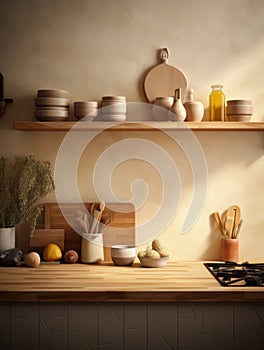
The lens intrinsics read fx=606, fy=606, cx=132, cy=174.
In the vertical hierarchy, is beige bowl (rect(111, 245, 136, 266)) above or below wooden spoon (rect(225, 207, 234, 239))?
below

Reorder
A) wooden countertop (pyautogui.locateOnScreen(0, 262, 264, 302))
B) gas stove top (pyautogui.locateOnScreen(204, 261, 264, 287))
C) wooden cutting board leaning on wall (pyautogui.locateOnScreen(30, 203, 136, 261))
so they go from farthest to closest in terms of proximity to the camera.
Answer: wooden cutting board leaning on wall (pyautogui.locateOnScreen(30, 203, 136, 261)), gas stove top (pyautogui.locateOnScreen(204, 261, 264, 287)), wooden countertop (pyautogui.locateOnScreen(0, 262, 264, 302))

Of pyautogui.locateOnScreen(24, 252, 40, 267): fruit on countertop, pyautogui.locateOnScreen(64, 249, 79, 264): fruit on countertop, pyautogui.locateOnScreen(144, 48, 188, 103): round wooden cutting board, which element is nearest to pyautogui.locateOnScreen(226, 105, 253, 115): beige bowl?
pyautogui.locateOnScreen(144, 48, 188, 103): round wooden cutting board

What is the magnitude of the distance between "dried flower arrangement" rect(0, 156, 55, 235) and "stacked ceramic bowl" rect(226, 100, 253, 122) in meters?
1.05

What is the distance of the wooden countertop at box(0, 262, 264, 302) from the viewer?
270 cm

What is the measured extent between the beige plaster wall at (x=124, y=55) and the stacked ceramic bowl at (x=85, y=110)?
6.6 inches

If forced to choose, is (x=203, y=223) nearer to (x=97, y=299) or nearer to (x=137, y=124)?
(x=137, y=124)

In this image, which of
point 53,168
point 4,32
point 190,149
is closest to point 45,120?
point 53,168

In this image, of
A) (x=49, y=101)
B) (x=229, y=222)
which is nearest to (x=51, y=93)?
(x=49, y=101)

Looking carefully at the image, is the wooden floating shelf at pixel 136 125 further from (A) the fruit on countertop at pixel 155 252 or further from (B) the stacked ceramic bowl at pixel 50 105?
(A) the fruit on countertop at pixel 155 252

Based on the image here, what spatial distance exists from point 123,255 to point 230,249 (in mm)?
607

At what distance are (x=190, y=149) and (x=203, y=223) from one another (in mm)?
429

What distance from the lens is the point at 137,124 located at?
10.6ft

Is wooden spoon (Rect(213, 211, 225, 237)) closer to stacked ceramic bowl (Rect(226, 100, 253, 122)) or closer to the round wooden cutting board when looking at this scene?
stacked ceramic bowl (Rect(226, 100, 253, 122))

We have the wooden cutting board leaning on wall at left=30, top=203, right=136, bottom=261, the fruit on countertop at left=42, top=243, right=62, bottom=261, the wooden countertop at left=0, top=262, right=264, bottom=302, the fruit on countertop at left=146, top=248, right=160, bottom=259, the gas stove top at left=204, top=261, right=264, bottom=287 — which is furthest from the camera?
the wooden cutting board leaning on wall at left=30, top=203, right=136, bottom=261
